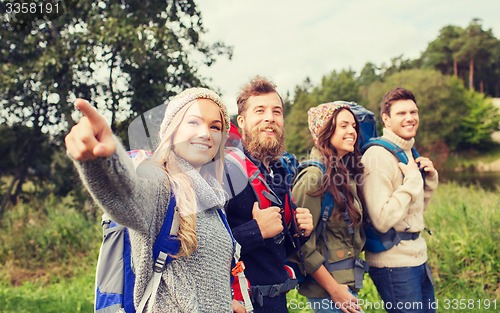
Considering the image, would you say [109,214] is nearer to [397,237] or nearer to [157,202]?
[157,202]

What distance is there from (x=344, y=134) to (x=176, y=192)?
4.26 feet

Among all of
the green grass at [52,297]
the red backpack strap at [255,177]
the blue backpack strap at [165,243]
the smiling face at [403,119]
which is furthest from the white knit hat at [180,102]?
the green grass at [52,297]

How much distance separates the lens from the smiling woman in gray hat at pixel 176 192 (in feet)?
3.63

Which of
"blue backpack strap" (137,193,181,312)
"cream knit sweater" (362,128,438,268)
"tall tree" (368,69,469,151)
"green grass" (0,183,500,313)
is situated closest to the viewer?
"blue backpack strap" (137,193,181,312)

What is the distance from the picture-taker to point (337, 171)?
2.45 meters

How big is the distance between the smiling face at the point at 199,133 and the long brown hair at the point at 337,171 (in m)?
0.89

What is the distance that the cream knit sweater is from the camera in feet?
8.23

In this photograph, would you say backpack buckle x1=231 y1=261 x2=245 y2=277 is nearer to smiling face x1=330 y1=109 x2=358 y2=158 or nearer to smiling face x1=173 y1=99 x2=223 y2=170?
smiling face x1=173 y1=99 x2=223 y2=170

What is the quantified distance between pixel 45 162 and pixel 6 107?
1.16 meters

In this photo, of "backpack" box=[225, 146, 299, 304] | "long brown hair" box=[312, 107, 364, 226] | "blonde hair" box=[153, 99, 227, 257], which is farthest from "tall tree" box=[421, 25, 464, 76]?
"blonde hair" box=[153, 99, 227, 257]

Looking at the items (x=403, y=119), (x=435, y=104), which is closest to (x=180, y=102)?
(x=403, y=119)

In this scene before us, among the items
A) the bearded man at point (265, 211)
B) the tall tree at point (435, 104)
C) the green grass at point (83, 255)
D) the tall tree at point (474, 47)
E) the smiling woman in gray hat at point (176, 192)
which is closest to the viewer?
the smiling woman in gray hat at point (176, 192)

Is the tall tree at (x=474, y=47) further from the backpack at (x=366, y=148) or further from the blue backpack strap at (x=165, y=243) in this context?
the blue backpack strap at (x=165, y=243)

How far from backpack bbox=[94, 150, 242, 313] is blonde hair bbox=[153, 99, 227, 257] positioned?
2 cm
